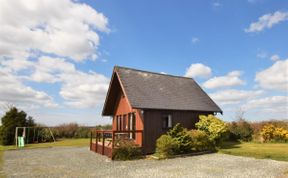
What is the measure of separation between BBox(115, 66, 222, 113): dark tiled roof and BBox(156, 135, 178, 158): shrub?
258 centimetres

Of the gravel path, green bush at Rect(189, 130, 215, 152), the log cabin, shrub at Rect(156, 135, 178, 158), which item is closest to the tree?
the log cabin

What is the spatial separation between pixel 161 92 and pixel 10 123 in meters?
19.8

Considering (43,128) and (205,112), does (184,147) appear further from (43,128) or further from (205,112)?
(43,128)

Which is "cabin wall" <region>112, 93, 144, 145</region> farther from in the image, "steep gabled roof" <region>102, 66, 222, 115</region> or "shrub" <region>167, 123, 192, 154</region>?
"shrub" <region>167, 123, 192, 154</region>

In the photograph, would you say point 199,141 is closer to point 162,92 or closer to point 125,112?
point 162,92

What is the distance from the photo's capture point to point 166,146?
15938mm

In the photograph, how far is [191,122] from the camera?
2030cm

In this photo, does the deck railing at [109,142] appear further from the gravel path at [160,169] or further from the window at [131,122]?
the gravel path at [160,169]

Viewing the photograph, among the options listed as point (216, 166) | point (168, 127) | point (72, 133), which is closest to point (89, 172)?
point (216, 166)

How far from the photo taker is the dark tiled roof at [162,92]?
18.2 m

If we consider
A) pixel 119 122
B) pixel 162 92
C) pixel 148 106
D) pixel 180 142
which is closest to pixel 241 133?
pixel 162 92

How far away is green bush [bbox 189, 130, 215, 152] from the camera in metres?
17.4

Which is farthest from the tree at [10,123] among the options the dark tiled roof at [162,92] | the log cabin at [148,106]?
the dark tiled roof at [162,92]

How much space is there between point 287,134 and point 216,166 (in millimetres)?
13444
